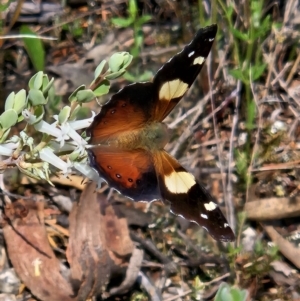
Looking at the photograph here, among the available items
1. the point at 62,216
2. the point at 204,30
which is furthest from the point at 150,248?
the point at 204,30

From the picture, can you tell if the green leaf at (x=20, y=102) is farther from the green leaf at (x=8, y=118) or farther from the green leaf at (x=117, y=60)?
the green leaf at (x=117, y=60)

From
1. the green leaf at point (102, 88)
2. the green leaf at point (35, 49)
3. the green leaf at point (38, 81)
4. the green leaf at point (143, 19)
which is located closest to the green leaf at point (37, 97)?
the green leaf at point (38, 81)

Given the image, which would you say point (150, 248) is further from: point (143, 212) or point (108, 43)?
point (108, 43)

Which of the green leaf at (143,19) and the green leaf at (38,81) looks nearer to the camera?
the green leaf at (38,81)

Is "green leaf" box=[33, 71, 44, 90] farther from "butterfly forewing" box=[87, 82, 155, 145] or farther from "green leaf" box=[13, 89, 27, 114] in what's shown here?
"butterfly forewing" box=[87, 82, 155, 145]

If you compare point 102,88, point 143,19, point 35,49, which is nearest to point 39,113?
point 102,88
